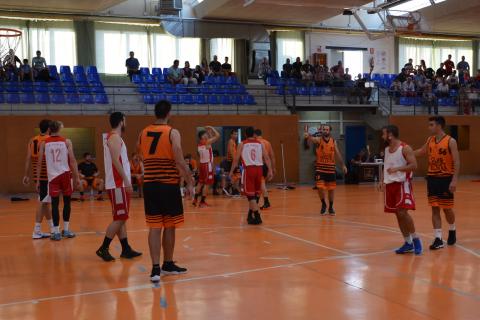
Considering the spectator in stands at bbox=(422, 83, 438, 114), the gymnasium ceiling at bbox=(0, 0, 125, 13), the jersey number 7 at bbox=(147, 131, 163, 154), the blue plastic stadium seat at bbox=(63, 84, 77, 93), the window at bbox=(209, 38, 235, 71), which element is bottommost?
the jersey number 7 at bbox=(147, 131, 163, 154)

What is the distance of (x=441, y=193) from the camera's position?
829 centimetres

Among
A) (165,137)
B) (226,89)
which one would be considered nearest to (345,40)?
(226,89)

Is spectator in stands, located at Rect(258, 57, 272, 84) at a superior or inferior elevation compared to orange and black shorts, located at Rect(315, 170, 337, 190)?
superior

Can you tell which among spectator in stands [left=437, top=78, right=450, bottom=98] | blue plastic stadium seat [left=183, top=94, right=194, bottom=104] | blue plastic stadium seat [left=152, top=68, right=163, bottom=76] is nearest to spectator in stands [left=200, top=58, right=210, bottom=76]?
blue plastic stadium seat [left=152, top=68, right=163, bottom=76]

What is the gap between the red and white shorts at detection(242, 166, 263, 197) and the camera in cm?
1116

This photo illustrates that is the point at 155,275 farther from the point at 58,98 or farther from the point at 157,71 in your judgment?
the point at 157,71

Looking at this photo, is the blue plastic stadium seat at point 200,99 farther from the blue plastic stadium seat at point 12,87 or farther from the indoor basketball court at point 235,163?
the blue plastic stadium seat at point 12,87

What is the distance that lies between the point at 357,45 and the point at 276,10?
709cm

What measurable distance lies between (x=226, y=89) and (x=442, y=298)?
A: 18.9 metres

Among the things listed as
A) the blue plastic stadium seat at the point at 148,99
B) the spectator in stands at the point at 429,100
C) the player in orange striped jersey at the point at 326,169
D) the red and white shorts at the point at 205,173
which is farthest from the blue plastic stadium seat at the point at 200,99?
the spectator in stands at the point at 429,100

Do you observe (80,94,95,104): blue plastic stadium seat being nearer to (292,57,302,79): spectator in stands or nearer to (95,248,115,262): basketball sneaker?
(292,57,302,79): spectator in stands

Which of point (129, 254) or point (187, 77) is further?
point (187, 77)

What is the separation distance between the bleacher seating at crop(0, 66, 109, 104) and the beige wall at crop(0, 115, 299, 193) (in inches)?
48.3

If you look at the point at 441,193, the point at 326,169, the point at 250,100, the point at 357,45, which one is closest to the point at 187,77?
the point at 250,100
